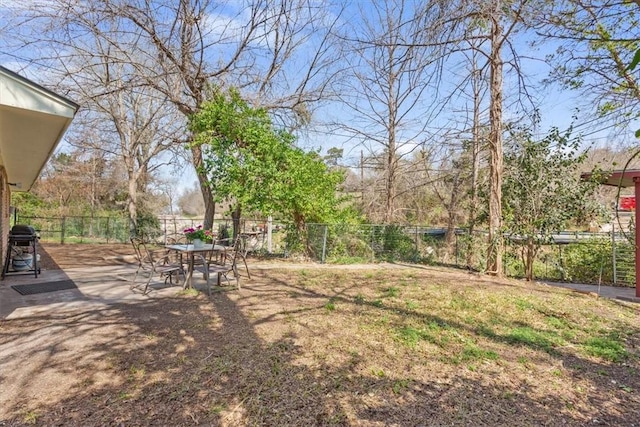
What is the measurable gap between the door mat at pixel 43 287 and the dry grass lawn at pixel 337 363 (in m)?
1.72

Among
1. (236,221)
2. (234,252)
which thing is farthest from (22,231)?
(236,221)

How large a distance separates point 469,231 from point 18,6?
35.3 ft

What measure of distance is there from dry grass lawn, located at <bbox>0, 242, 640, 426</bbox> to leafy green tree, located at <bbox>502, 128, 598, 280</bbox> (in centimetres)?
288

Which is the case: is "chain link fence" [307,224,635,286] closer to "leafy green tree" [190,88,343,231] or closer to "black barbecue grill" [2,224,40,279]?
"leafy green tree" [190,88,343,231]

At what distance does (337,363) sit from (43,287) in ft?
17.6

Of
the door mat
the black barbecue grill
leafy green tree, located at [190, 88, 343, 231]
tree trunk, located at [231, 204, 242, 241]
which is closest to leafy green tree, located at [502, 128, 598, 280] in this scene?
leafy green tree, located at [190, 88, 343, 231]

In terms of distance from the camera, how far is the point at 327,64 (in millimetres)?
11336

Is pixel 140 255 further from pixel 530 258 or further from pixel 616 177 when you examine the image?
pixel 616 177

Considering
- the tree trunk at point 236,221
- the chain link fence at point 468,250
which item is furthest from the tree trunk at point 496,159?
the tree trunk at point 236,221

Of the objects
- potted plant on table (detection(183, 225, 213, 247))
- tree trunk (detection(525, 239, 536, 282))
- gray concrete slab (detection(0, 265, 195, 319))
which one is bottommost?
gray concrete slab (detection(0, 265, 195, 319))

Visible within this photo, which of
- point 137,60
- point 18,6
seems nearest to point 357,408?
point 18,6

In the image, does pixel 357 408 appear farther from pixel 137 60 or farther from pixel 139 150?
pixel 139 150

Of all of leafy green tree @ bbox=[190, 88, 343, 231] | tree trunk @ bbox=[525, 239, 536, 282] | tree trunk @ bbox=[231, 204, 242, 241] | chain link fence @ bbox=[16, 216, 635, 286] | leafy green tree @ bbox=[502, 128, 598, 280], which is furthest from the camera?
tree trunk @ bbox=[231, 204, 242, 241]

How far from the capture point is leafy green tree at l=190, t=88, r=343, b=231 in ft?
30.6
